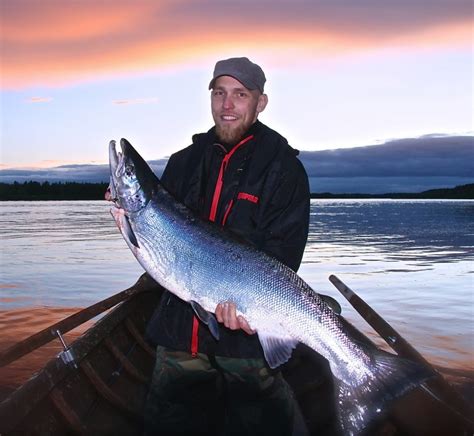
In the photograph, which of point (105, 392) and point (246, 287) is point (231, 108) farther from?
point (105, 392)

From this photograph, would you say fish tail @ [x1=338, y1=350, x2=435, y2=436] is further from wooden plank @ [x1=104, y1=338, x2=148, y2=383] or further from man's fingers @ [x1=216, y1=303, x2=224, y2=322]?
wooden plank @ [x1=104, y1=338, x2=148, y2=383]

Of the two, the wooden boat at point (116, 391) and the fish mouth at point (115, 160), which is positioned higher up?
the fish mouth at point (115, 160)

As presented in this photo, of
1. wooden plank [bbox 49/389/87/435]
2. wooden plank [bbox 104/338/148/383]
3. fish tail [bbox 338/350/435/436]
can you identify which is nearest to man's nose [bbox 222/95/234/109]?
fish tail [bbox 338/350/435/436]

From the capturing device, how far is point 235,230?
4414 mm

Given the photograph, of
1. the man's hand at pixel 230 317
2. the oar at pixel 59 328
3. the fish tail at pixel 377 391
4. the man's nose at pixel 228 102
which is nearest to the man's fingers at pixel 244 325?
the man's hand at pixel 230 317

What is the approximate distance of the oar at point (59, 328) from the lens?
5.70m

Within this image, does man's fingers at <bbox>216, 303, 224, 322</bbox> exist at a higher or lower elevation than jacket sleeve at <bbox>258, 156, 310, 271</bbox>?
lower

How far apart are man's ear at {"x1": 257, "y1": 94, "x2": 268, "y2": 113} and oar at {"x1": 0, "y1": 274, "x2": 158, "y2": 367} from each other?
3478mm

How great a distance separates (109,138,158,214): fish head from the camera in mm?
4172

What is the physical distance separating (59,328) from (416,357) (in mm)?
3973

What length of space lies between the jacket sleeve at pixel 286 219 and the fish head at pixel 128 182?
3.19 feet

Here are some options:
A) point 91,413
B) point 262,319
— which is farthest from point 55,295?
point 262,319

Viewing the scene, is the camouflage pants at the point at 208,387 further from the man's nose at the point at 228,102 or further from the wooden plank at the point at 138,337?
the wooden plank at the point at 138,337

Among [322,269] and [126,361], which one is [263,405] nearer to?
[126,361]
